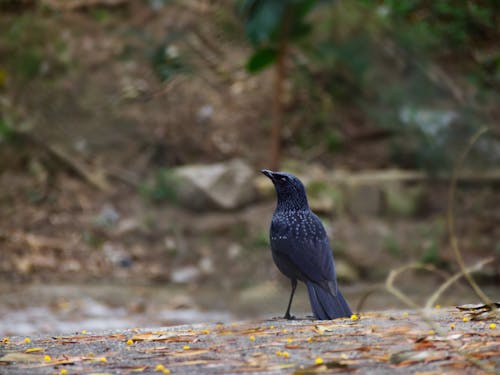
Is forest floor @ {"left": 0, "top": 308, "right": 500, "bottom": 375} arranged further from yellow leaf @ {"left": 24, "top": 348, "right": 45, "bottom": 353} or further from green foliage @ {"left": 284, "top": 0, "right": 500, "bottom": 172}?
green foliage @ {"left": 284, "top": 0, "right": 500, "bottom": 172}

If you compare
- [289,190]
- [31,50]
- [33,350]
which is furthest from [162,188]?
[33,350]

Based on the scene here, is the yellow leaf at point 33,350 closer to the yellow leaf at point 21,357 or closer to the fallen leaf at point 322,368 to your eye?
the yellow leaf at point 21,357

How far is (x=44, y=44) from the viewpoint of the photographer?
13.0 m

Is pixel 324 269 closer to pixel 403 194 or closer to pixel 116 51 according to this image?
pixel 403 194

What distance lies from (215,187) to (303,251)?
657 cm

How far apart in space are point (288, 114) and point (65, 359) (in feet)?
32.4

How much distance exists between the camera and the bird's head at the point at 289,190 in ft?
13.7

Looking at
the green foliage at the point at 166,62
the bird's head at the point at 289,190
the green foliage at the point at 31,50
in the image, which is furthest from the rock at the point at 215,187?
the bird's head at the point at 289,190

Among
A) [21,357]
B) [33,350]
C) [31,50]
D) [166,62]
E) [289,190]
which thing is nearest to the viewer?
[21,357]

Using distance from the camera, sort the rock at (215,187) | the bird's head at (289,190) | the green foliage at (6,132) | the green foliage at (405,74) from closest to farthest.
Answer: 1. the bird's head at (289,190)
2. the rock at (215,187)
3. the green foliage at (405,74)
4. the green foliage at (6,132)

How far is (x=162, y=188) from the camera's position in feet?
35.4

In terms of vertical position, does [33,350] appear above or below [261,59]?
below

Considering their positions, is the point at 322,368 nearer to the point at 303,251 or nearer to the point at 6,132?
the point at 303,251

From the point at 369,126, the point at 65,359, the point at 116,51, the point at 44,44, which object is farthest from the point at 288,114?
the point at 65,359
